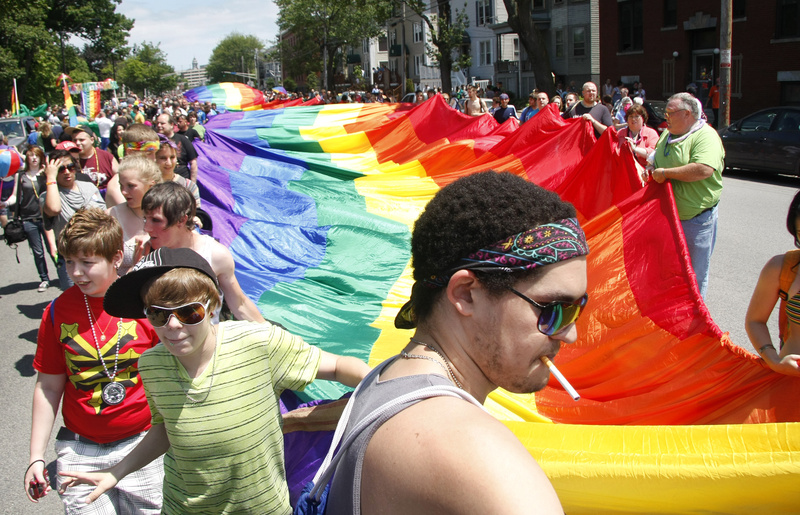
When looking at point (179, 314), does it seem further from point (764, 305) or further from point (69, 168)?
point (69, 168)

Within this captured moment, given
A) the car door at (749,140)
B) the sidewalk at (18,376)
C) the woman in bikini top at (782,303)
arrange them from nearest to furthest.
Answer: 1. the woman in bikini top at (782,303)
2. the sidewalk at (18,376)
3. the car door at (749,140)

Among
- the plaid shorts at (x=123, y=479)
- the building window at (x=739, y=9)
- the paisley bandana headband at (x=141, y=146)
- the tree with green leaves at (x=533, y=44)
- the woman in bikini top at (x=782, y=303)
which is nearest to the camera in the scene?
the plaid shorts at (x=123, y=479)

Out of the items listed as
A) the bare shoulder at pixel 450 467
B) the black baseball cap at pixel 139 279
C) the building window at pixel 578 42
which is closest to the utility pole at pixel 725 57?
the black baseball cap at pixel 139 279

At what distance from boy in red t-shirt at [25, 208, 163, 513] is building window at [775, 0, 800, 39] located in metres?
25.3

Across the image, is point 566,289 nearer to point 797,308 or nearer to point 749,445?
point 749,445

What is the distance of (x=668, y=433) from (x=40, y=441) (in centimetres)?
245

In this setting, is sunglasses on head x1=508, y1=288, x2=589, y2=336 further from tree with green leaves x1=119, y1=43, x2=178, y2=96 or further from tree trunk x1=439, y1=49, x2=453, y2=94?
tree with green leaves x1=119, y1=43, x2=178, y2=96

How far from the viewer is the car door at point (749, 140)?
555 inches

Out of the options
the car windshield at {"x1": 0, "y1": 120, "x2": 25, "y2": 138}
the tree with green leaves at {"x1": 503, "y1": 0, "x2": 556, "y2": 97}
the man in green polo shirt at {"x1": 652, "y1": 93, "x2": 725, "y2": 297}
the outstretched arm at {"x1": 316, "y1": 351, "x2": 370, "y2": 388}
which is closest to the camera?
the outstretched arm at {"x1": 316, "y1": 351, "x2": 370, "y2": 388}

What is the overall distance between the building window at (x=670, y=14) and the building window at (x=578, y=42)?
10.8m

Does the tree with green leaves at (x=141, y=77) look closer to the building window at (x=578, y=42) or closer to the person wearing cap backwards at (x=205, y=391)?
the building window at (x=578, y=42)

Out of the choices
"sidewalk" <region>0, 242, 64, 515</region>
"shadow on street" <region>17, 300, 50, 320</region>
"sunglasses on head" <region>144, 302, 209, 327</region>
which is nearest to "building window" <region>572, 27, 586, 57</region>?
"sidewalk" <region>0, 242, 64, 515</region>

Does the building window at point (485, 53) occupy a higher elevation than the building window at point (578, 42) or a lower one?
higher

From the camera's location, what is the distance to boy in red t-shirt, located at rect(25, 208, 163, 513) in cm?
280
